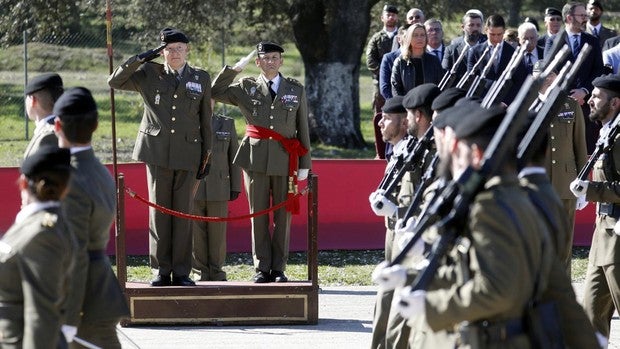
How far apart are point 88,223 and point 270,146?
185 inches

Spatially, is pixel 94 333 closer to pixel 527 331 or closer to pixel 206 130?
pixel 527 331

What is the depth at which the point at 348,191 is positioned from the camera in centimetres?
1349

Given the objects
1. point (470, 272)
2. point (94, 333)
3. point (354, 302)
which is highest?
point (470, 272)

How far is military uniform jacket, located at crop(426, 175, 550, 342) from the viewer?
16.7 feet

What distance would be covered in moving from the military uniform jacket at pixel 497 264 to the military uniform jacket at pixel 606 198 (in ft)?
10.6

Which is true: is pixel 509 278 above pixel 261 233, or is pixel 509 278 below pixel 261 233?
above

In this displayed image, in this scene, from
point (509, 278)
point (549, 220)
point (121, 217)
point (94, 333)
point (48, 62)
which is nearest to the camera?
point (509, 278)

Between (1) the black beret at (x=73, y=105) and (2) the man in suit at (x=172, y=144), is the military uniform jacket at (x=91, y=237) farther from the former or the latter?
(2) the man in suit at (x=172, y=144)

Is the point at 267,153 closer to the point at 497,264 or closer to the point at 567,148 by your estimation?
the point at 567,148

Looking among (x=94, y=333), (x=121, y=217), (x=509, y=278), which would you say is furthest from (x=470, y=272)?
(x=121, y=217)

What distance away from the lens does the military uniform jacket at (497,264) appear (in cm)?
510

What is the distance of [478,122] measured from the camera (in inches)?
213

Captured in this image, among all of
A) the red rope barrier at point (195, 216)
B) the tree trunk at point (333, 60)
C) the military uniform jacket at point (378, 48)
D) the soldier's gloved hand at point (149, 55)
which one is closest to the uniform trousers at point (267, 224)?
the red rope barrier at point (195, 216)

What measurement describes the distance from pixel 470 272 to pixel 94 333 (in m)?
2.30
